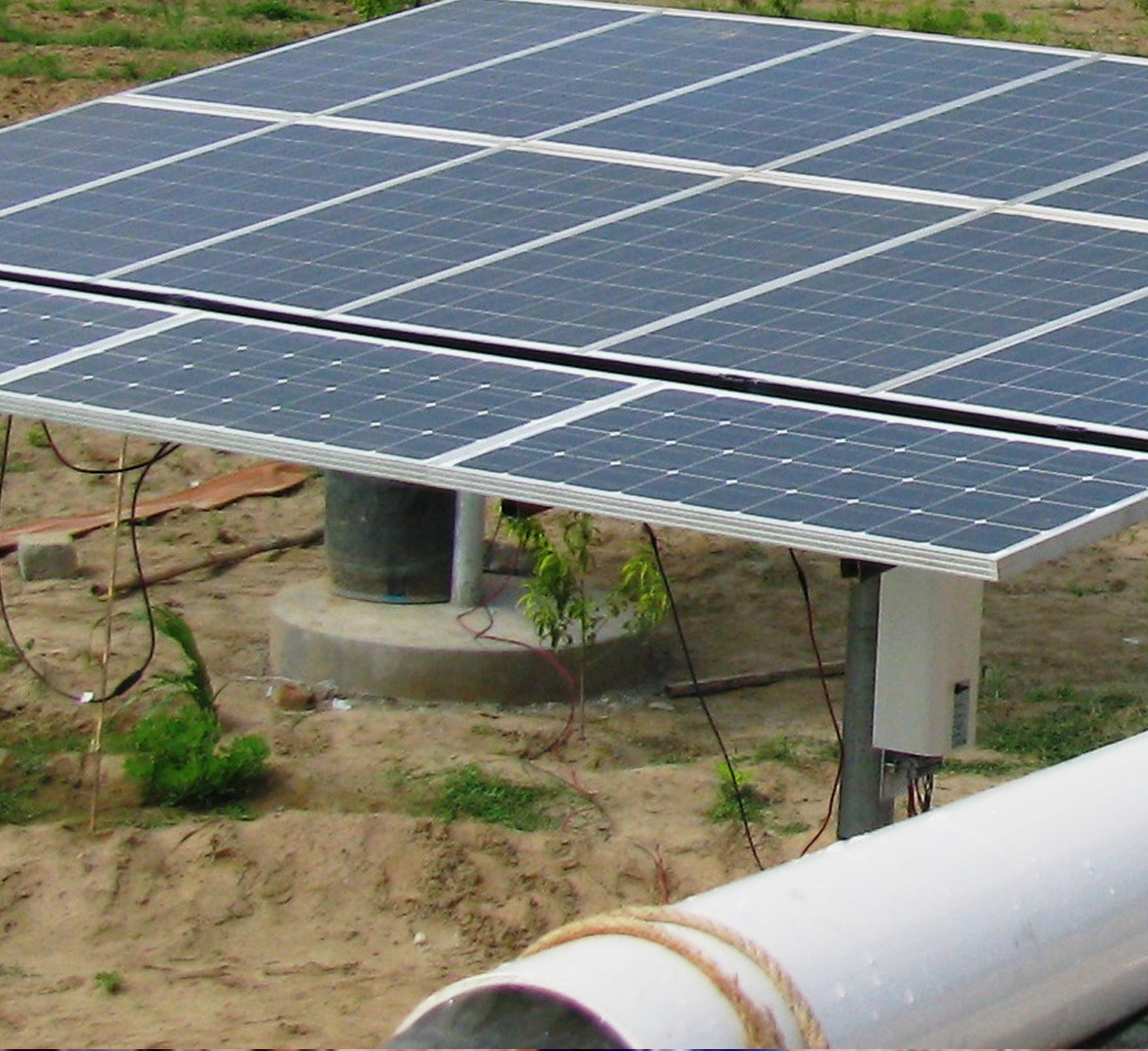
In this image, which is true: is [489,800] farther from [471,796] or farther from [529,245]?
[529,245]

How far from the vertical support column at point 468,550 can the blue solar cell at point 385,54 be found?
215 centimetres

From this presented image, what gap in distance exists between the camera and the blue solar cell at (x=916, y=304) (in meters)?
9.34

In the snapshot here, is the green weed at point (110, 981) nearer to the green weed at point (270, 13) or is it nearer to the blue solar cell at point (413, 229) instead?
the blue solar cell at point (413, 229)

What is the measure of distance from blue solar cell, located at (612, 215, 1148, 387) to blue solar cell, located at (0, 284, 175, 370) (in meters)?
2.00

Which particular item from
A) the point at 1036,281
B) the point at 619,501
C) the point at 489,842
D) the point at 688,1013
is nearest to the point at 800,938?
the point at 688,1013

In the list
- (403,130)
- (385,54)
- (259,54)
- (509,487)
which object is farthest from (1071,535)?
(259,54)

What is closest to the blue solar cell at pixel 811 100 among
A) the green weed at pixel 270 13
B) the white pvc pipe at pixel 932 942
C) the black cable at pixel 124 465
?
the black cable at pixel 124 465

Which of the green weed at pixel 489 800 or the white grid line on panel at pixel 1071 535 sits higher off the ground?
the white grid line on panel at pixel 1071 535

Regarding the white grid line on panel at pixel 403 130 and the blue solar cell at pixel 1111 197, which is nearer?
the blue solar cell at pixel 1111 197

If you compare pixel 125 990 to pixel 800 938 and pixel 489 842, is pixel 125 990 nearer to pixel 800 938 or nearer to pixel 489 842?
pixel 489 842

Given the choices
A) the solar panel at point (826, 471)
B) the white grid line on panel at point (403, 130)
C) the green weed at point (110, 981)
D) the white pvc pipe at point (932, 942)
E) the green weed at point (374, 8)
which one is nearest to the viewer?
the white pvc pipe at point (932, 942)

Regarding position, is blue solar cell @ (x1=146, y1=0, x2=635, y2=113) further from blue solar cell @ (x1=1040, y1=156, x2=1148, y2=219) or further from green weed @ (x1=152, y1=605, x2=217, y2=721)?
blue solar cell @ (x1=1040, y1=156, x2=1148, y2=219)

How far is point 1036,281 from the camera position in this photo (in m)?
10.1

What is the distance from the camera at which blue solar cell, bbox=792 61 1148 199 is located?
1148 cm
